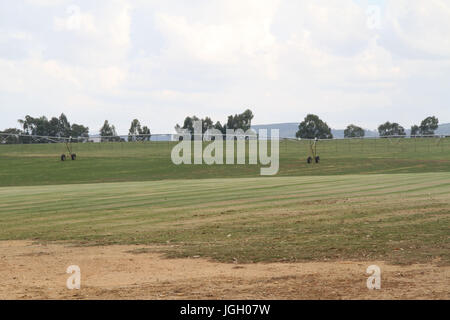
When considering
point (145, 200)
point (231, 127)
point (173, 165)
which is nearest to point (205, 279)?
point (145, 200)

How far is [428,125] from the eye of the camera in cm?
19588

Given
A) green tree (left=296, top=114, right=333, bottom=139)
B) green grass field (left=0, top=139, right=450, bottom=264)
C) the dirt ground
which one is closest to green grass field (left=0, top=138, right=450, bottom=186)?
green grass field (left=0, top=139, right=450, bottom=264)

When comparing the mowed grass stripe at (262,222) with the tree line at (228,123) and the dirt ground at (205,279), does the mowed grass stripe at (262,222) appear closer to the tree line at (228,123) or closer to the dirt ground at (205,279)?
the dirt ground at (205,279)

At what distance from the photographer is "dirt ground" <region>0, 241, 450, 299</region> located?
34.3 feet

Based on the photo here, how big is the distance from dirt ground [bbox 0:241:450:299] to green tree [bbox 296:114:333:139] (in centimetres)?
17818

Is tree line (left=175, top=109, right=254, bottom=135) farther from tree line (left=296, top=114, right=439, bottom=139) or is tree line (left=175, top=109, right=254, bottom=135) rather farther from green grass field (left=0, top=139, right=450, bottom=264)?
green grass field (left=0, top=139, right=450, bottom=264)

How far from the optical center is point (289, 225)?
1883 cm

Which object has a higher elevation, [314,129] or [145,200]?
[314,129]

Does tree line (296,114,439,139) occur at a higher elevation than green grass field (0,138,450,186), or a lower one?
higher

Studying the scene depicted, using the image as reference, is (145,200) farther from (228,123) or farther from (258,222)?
(228,123)

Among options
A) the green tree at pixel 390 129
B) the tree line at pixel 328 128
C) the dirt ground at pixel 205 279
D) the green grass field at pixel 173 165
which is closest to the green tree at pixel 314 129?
the tree line at pixel 328 128

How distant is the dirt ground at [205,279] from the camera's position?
412 inches

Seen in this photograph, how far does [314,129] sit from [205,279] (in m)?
182

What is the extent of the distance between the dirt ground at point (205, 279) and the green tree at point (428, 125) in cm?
19130
